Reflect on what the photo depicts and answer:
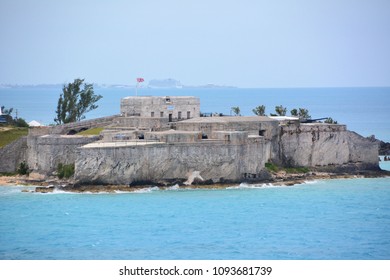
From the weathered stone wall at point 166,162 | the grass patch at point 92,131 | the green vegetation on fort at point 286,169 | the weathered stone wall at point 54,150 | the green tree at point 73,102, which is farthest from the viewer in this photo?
the green tree at point 73,102

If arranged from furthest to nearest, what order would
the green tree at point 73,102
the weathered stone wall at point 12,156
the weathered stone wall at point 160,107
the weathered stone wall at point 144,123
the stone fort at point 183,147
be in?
the green tree at point 73,102, the weathered stone wall at point 160,107, the weathered stone wall at point 144,123, the weathered stone wall at point 12,156, the stone fort at point 183,147

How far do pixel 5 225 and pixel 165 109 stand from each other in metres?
19.9

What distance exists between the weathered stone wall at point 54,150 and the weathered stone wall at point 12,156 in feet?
5.48

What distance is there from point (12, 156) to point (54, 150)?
3.51 meters

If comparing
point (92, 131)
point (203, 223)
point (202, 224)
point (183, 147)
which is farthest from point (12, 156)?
point (202, 224)

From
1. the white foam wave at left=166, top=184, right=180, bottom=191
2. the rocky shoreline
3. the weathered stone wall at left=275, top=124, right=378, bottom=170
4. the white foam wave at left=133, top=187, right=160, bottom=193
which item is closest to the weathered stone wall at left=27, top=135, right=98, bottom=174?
the rocky shoreline

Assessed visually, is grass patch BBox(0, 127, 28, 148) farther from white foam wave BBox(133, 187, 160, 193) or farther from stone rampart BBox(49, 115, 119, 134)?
white foam wave BBox(133, 187, 160, 193)

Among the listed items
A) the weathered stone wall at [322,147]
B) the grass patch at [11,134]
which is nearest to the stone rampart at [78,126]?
the grass patch at [11,134]

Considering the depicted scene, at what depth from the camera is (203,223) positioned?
49.7m

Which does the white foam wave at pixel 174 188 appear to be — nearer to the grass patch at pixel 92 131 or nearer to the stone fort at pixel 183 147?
the stone fort at pixel 183 147

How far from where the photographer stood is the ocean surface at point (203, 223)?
44.3 meters

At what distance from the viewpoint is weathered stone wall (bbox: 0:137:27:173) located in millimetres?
63469

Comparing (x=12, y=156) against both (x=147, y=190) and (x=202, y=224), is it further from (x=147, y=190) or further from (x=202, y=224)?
(x=202, y=224)

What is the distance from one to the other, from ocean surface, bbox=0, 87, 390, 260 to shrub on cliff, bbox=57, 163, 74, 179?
2.55 metres
